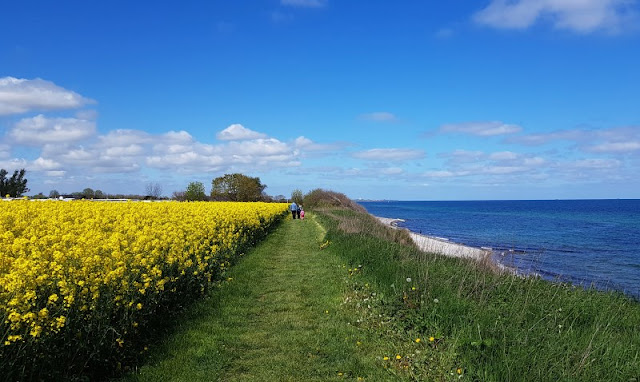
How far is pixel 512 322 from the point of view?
20.1 ft

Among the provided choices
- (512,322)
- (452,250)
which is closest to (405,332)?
(512,322)

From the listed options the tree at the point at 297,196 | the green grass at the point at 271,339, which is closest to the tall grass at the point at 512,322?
the green grass at the point at 271,339

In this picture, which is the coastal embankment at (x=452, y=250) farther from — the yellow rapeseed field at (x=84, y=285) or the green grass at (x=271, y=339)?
the yellow rapeseed field at (x=84, y=285)

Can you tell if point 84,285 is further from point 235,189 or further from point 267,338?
point 235,189

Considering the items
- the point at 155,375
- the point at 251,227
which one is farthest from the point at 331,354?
the point at 251,227

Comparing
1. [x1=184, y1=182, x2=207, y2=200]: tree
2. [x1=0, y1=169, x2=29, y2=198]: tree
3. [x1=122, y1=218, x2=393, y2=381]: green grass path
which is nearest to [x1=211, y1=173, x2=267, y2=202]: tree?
[x1=184, y1=182, x2=207, y2=200]: tree

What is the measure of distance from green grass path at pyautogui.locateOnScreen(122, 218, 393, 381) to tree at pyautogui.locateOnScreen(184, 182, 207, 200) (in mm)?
61744

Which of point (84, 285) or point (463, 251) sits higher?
point (84, 285)

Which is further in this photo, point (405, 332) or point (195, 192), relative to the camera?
point (195, 192)

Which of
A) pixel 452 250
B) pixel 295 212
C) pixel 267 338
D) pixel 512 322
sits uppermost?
pixel 295 212

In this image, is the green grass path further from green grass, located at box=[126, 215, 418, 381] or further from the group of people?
the group of people

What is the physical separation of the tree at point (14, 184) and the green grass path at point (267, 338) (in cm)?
5940

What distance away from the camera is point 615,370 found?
15.2 feet

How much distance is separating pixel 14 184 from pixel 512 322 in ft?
230
